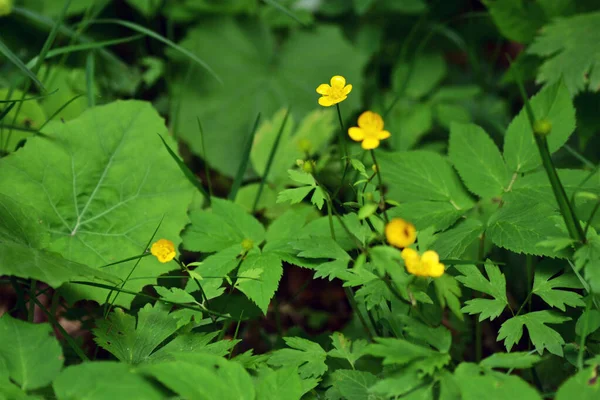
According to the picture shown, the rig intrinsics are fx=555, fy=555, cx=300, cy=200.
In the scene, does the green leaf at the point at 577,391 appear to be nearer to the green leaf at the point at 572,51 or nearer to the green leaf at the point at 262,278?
the green leaf at the point at 262,278

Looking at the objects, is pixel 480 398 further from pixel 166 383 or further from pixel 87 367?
pixel 87 367

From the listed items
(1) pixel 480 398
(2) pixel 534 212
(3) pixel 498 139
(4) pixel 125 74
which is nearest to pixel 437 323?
(1) pixel 480 398

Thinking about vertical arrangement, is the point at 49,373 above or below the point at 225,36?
below

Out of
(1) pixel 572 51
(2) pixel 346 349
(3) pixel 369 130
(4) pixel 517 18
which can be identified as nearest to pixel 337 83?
(3) pixel 369 130

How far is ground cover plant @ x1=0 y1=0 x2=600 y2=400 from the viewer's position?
102cm

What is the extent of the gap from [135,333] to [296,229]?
0.47 metres

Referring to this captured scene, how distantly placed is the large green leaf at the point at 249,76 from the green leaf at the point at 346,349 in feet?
4.37

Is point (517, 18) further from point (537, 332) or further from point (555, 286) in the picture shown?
point (537, 332)

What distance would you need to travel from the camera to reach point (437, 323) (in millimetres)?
1103

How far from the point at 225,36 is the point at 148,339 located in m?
1.82

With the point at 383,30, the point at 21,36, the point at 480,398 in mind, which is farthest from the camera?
the point at 383,30

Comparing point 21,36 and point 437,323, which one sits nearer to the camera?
point 437,323

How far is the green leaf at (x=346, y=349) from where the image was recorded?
1213 millimetres

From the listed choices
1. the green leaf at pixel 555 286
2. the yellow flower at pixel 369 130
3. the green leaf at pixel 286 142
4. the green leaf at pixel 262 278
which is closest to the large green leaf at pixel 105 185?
the green leaf at pixel 262 278
